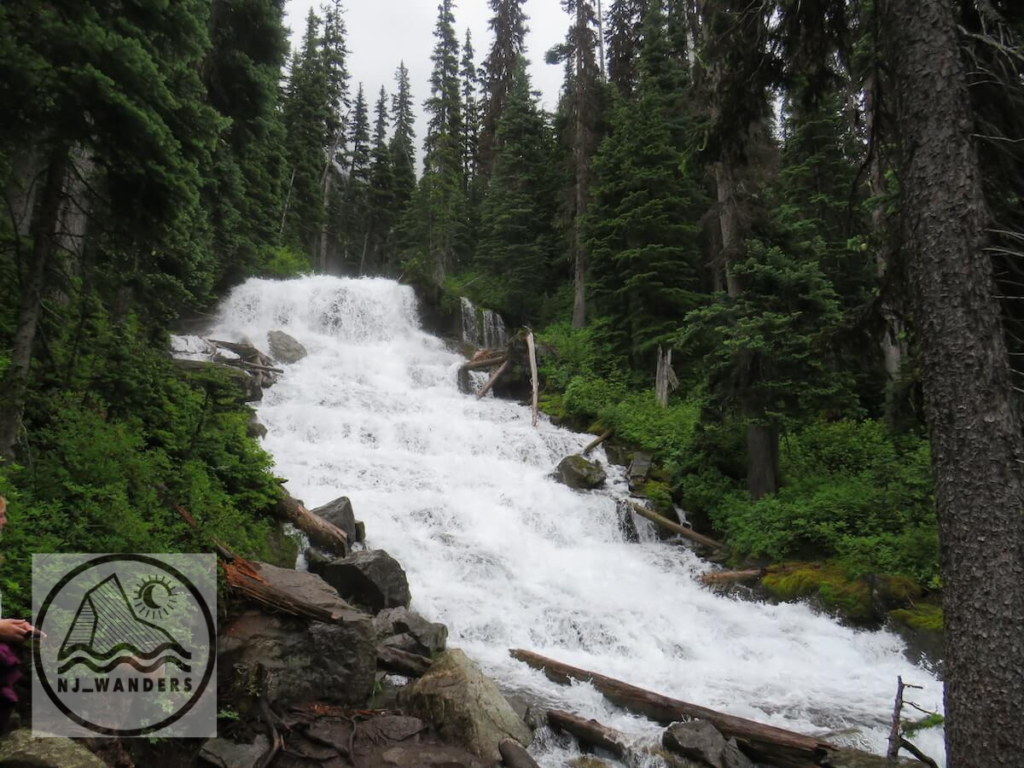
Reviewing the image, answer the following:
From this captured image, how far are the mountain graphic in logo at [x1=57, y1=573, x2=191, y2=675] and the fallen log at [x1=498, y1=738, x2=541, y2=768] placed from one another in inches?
113

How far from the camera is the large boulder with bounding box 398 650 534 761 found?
528 cm

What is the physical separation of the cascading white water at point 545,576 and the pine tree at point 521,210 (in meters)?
12.2

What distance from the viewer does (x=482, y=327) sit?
29.3 metres

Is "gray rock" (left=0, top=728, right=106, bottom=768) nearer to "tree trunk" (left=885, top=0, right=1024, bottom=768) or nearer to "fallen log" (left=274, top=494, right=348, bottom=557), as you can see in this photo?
"tree trunk" (left=885, top=0, right=1024, bottom=768)

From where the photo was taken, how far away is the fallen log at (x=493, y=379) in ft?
70.6

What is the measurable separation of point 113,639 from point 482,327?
1017 inches

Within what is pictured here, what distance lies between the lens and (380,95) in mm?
57094

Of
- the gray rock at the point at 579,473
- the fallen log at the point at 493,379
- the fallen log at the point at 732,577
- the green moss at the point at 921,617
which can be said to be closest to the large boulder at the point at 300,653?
the fallen log at the point at 732,577

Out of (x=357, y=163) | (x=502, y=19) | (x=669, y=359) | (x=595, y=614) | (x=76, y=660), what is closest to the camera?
(x=76, y=660)

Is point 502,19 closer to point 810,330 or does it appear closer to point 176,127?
point 810,330

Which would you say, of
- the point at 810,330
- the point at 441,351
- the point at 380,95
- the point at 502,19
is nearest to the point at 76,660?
the point at 810,330

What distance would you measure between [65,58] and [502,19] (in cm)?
4246

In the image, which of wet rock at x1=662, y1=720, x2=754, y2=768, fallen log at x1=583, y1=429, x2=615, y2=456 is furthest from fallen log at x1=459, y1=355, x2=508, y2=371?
wet rock at x1=662, y1=720, x2=754, y2=768

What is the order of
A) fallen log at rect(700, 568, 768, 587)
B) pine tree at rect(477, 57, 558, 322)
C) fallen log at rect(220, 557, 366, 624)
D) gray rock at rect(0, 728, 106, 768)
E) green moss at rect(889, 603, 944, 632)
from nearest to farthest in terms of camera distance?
gray rock at rect(0, 728, 106, 768)
fallen log at rect(220, 557, 366, 624)
green moss at rect(889, 603, 944, 632)
fallen log at rect(700, 568, 768, 587)
pine tree at rect(477, 57, 558, 322)
